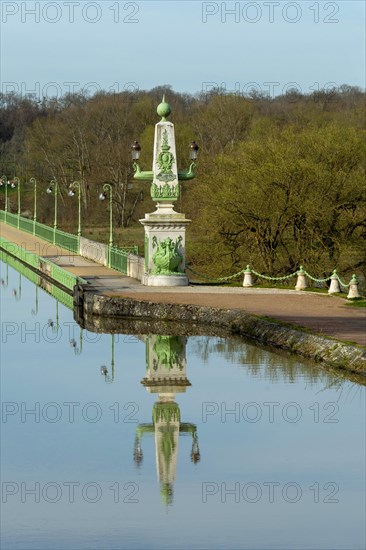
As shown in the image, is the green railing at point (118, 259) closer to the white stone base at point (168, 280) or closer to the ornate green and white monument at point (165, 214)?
the white stone base at point (168, 280)

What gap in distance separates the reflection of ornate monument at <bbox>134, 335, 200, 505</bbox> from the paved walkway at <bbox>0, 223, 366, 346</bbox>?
2492 mm

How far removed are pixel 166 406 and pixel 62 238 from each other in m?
42.5

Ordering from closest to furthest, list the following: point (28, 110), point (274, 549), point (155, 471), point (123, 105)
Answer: point (274, 549) < point (155, 471) < point (123, 105) < point (28, 110)

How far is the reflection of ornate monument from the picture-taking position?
58.0 feet

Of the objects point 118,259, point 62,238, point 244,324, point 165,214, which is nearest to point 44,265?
point 118,259

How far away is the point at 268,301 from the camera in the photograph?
3394 cm

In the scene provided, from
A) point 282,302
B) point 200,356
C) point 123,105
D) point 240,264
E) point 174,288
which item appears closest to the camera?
point 200,356

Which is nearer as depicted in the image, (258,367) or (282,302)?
(258,367)

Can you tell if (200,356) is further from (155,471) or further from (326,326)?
(155,471)

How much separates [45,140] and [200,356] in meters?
82.5

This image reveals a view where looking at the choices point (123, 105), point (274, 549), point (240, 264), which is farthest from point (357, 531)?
point (123, 105)

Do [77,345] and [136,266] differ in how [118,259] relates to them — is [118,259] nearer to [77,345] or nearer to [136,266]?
[136,266]

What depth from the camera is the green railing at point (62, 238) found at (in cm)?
4541

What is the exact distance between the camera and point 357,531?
14.4m
